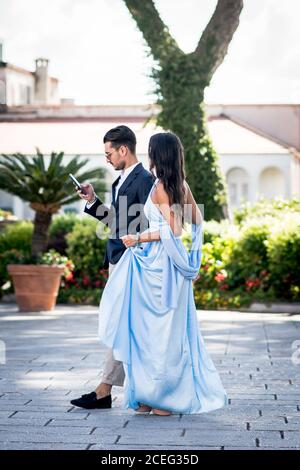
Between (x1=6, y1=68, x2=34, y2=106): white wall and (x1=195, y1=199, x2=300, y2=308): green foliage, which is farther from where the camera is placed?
(x1=6, y1=68, x2=34, y2=106): white wall

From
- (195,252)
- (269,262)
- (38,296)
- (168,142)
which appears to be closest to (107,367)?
(195,252)

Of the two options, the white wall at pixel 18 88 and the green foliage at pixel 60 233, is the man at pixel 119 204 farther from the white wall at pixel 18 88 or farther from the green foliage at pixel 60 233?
the white wall at pixel 18 88

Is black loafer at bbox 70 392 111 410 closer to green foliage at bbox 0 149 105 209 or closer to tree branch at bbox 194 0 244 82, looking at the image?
green foliage at bbox 0 149 105 209

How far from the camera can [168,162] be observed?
6488 mm

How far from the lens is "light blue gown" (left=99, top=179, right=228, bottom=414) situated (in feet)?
21.0

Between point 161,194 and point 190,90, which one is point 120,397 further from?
point 190,90

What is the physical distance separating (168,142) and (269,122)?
5435cm

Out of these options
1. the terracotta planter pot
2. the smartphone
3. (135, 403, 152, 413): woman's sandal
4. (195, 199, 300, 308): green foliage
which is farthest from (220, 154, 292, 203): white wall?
(135, 403, 152, 413): woman's sandal

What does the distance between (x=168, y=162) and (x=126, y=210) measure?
1.64ft

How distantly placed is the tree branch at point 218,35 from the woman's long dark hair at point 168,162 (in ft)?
47.8

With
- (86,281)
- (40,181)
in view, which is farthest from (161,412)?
(86,281)

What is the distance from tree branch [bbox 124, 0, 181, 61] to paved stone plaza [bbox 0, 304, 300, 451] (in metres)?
9.63

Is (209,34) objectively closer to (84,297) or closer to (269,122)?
(84,297)
